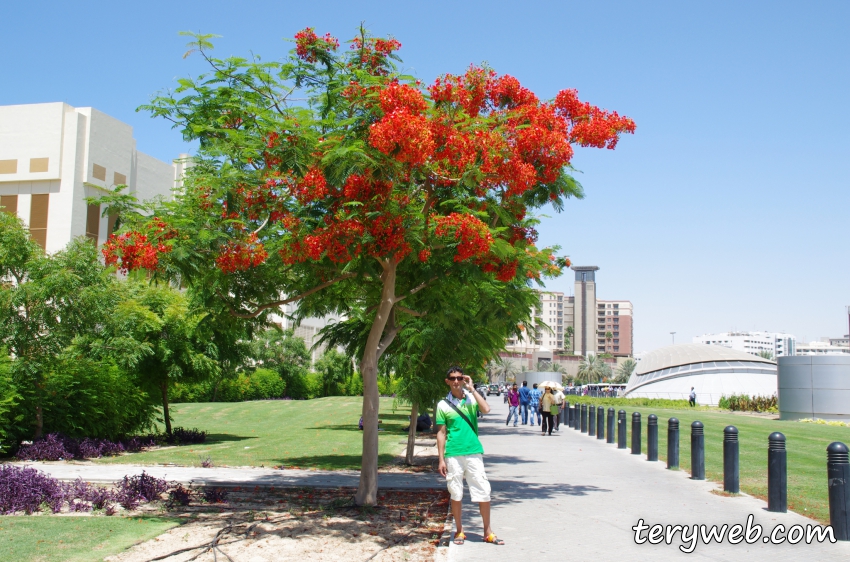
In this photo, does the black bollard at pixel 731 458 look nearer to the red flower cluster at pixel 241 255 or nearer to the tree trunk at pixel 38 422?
the red flower cluster at pixel 241 255

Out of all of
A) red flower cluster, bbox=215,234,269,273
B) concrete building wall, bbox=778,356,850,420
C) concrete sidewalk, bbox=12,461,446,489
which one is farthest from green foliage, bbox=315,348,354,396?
red flower cluster, bbox=215,234,269,273

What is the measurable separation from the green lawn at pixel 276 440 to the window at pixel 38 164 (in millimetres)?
15898

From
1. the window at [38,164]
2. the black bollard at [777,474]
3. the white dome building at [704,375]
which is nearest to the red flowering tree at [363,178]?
the black bollard at [777,474]

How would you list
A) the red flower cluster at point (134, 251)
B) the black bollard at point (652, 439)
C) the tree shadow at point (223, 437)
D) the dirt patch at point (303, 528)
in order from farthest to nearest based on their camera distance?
the tree shadow at point (223, 437)
the black bollard at point (652, 439)
the red flower cluster at point (134, 251)
the dirt patch at point (303, 528)

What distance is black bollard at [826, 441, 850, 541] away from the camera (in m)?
7.88

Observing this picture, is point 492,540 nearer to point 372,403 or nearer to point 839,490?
point 372,403

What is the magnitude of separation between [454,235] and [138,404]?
48.4 feet

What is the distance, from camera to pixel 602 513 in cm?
944

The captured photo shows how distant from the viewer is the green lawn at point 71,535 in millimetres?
7258

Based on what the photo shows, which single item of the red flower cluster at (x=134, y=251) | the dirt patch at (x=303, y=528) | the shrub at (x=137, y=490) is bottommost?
the dirt patch at (x=303, y=528)

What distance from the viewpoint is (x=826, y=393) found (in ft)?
119

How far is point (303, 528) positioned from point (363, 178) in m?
4.20

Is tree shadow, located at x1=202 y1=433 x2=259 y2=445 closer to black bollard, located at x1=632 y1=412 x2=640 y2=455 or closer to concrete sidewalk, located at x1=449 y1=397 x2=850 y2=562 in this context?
concrete sidewalk, located at x1=449 y1=397 x2=850 y2=562

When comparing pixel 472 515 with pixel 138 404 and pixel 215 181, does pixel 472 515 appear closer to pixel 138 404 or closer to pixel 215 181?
pixel 215 181
